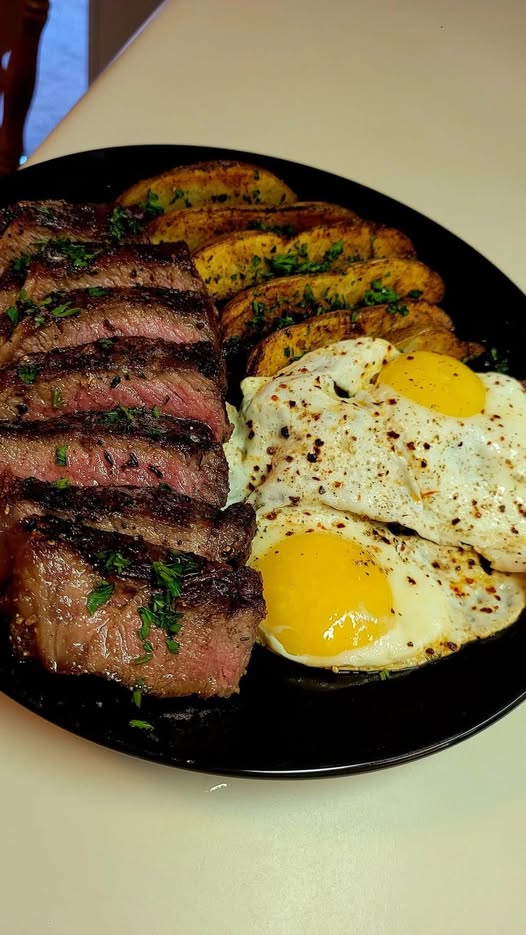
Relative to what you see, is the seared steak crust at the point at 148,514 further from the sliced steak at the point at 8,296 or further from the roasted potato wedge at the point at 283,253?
the roasted potato wedge at the point at 283,253

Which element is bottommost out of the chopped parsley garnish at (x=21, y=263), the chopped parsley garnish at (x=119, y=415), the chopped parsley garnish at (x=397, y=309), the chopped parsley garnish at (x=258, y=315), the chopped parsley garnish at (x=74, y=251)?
the chopped parsley garnish at (x=119, y=415)

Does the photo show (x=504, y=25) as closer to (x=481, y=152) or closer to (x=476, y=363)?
(x=481, y=152)

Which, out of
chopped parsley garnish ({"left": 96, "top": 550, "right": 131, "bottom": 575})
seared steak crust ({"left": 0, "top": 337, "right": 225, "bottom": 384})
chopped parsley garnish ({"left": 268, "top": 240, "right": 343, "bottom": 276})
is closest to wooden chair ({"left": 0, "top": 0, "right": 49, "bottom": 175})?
chopped parsley garnish ({"left": 268, "top": 240, "right": 343, "bottom": 276})

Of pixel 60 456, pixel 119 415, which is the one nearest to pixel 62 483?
pixel 60 456

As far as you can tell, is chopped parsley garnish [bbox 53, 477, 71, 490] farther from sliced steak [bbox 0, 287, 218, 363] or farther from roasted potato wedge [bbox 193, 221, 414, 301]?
roasted potato wedge [bbox 193, 221, 414, 301]

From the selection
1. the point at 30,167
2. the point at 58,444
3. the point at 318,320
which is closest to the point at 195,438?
the point at 58,444

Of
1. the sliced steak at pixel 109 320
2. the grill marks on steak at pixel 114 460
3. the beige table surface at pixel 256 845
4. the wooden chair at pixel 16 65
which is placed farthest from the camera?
the wooden chair at pixel 16 65

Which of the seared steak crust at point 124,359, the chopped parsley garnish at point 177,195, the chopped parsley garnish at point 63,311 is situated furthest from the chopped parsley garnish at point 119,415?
the chopped parsley garnish at point 177,195
